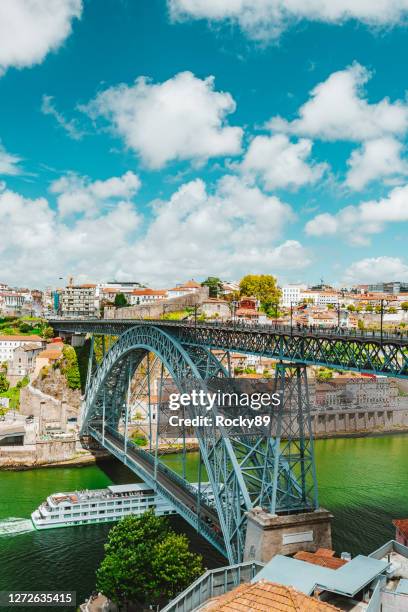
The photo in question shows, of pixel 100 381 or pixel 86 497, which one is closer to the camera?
pixel 86 497

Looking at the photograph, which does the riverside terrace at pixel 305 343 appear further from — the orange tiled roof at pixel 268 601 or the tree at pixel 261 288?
the tree at pixel 261 288

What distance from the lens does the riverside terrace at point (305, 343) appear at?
1177 cm

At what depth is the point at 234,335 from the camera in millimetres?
17141

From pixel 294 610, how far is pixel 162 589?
9.37 m

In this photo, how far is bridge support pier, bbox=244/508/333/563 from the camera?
44.2 feet

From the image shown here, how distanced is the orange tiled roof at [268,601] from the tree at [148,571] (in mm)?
8336

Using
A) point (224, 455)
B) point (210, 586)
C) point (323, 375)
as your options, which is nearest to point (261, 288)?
point (323, 375)

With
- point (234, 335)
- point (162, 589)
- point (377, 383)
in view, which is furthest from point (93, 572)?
point (377, 383)

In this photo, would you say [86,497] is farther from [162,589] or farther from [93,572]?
[162,589]

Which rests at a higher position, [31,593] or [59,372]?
[59,372]

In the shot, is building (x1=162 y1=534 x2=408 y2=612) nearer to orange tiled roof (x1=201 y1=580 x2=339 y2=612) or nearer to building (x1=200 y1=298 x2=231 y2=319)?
orange tiled roof (x1=201 y1=580 x2=339 y2=612)

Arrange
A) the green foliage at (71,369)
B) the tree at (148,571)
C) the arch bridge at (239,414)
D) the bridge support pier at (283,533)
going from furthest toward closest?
1. the green foliage at (71,369)
2. the tree at (148,571)
3. the bridge support pier at (283,533)
4. the arch bridge at (239,414)

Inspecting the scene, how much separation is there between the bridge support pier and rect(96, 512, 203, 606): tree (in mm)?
2303

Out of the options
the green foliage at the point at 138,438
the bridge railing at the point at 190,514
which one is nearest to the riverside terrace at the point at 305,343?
the bridge railing at the point at 190,514
